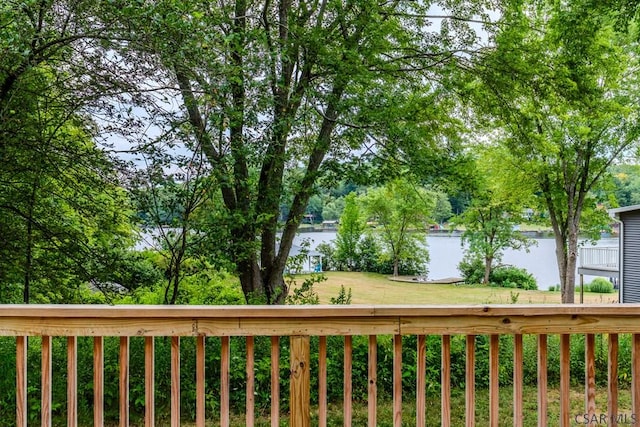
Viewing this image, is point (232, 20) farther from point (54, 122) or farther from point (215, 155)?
point (54, 122)

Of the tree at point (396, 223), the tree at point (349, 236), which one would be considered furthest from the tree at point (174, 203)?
the tree at point (396, 223)

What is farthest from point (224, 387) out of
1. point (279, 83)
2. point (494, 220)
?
point (494, 220)

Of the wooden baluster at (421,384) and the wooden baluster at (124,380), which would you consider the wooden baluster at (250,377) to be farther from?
Result: the wooden baluster at (421,384)

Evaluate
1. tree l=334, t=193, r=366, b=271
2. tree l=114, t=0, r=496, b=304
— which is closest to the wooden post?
tree l=114, t=0, r=496, b=304

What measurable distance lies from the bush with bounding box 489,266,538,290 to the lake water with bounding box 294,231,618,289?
0.26 m

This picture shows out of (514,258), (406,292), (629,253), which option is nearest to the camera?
(406,292)

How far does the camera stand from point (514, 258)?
1063 centimetres

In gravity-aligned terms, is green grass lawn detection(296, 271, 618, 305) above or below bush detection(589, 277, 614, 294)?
above

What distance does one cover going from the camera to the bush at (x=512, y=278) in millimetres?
9602

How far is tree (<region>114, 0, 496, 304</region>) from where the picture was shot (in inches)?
130

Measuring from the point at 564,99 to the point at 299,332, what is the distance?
5.33 metres

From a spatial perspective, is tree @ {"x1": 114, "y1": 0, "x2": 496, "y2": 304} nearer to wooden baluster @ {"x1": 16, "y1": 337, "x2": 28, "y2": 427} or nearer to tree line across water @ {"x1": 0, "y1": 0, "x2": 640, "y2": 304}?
tree line across water @ {"x1": 0, "y1": 0, "x2": 640, "y2": 304}

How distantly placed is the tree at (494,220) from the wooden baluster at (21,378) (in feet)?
24.9

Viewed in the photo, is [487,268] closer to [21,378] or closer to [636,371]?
[636,371]
